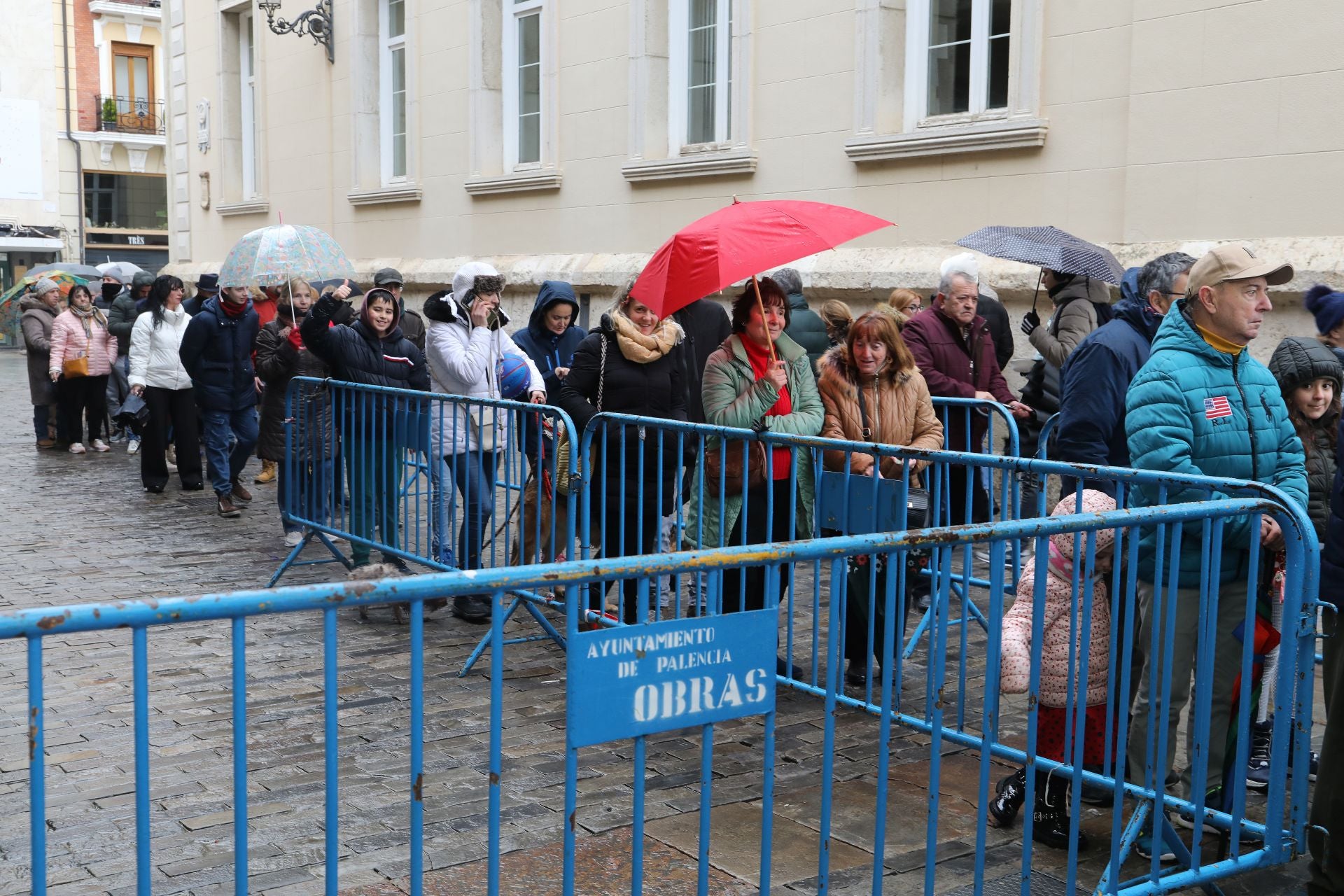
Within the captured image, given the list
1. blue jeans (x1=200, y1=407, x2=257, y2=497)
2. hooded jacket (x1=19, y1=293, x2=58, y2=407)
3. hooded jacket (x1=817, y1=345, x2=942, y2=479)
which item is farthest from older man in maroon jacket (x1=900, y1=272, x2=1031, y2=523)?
hooded jacket (x1=19, y1=293, x2=58, y2=407)

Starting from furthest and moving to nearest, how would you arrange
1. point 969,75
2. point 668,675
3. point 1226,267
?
point 969,75
point 1226,267
point 668,675

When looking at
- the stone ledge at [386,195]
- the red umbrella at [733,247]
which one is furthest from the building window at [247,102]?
the red umbrella at [733,247]

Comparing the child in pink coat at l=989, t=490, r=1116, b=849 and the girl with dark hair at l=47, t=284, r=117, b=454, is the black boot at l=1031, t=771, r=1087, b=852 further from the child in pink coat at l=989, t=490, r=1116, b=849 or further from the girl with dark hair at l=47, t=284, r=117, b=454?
the girl with dark hair at l=47, t=284, r=117, b=454

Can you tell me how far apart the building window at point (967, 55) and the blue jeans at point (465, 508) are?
5.45m

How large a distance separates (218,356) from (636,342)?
568 cm

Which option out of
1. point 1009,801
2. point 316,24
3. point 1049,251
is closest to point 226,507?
point 1049,251

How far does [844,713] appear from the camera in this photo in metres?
5.80

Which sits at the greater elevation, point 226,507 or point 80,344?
point 80,344

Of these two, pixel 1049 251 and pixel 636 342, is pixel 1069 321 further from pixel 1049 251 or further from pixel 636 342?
pixel 636 342

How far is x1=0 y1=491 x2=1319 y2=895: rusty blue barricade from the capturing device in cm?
259

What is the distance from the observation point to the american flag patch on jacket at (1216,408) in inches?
178

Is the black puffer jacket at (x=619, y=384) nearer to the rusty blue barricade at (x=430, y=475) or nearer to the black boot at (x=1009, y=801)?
the rusty blue barricade at (x=430, y=475)

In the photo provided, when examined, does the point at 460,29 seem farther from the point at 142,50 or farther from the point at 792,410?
the point at 142,50

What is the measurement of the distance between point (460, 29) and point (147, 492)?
6948 millimetres
